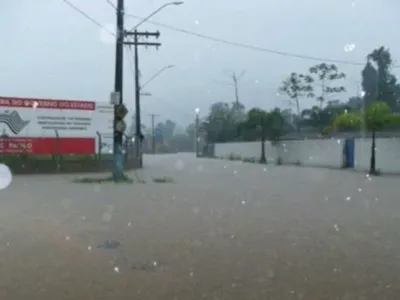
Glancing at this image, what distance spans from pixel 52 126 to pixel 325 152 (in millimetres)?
19812

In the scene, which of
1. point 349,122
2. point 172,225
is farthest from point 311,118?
point 172,225

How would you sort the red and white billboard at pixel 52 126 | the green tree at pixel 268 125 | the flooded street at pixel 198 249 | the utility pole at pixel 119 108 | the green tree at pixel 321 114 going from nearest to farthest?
the flooded street at pixel 198 249 → the utility pole at pixel 119 108 → the red and white billboard at pixel 52 126 → the green tree at pixel 268 125 → the green tree at pixel 321 114

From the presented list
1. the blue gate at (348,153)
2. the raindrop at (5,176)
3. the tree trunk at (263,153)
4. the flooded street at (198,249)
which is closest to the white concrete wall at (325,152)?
the blue gate at (348,153)

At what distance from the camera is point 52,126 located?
1266 inches

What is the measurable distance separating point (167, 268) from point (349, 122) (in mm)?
39121

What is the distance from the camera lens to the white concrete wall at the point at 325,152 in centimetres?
3375

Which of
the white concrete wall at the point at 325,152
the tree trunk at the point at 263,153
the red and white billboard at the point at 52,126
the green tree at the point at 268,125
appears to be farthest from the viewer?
the green tree at the point at 268,125

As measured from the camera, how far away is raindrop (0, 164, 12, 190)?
72.7 feet

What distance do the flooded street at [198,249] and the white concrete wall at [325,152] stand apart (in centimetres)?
1882

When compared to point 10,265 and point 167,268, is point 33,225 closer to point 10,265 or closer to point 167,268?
point 10,265

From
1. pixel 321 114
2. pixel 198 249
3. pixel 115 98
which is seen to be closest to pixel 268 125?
pixel 321 114

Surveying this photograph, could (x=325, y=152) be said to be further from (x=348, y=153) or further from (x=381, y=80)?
(x=381, y=80)

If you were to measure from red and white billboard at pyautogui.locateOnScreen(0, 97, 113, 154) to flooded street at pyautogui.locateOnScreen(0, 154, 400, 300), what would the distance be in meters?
16.0

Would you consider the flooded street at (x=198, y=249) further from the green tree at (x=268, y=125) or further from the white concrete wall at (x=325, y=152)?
the green tree at (x=268, y=125)
